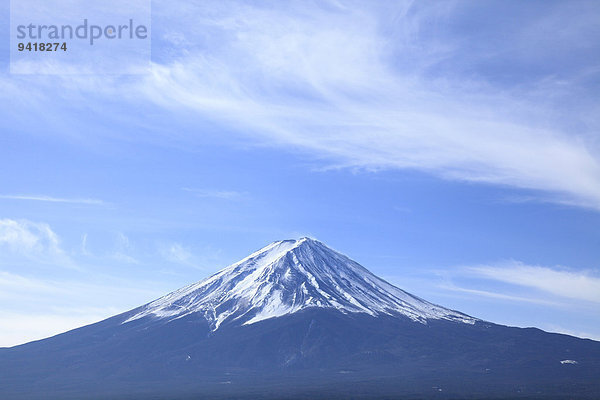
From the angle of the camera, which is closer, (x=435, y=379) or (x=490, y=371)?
(x=435, y=379)

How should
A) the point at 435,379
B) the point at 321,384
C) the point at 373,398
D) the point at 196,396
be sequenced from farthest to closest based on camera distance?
the point at 435,379, the point at 321,384, the point at 196,396, the point at 373,398

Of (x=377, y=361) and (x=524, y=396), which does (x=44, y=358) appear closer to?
(x=377, y=361)

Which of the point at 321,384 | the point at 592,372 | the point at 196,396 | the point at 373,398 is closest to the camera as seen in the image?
the point at 373,398

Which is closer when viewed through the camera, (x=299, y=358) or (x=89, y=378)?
(x=89, y=378)

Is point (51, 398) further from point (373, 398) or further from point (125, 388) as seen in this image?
point (373, 398)

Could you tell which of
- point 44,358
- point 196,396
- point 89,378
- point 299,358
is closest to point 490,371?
point 299,358

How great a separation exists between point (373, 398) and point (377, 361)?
86189mm

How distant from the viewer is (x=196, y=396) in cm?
11562

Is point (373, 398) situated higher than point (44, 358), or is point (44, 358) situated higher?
point (44, 358)

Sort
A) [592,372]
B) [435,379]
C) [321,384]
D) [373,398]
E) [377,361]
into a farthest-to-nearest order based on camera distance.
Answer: [377,361] < [592,372] < [435,379] < [321,384] < [373,398]

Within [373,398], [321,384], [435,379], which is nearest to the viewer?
[373,398]

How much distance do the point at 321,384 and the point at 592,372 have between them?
259ft

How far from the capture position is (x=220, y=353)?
19550 cm

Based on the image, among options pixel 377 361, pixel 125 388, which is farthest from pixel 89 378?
pixel 377 361
